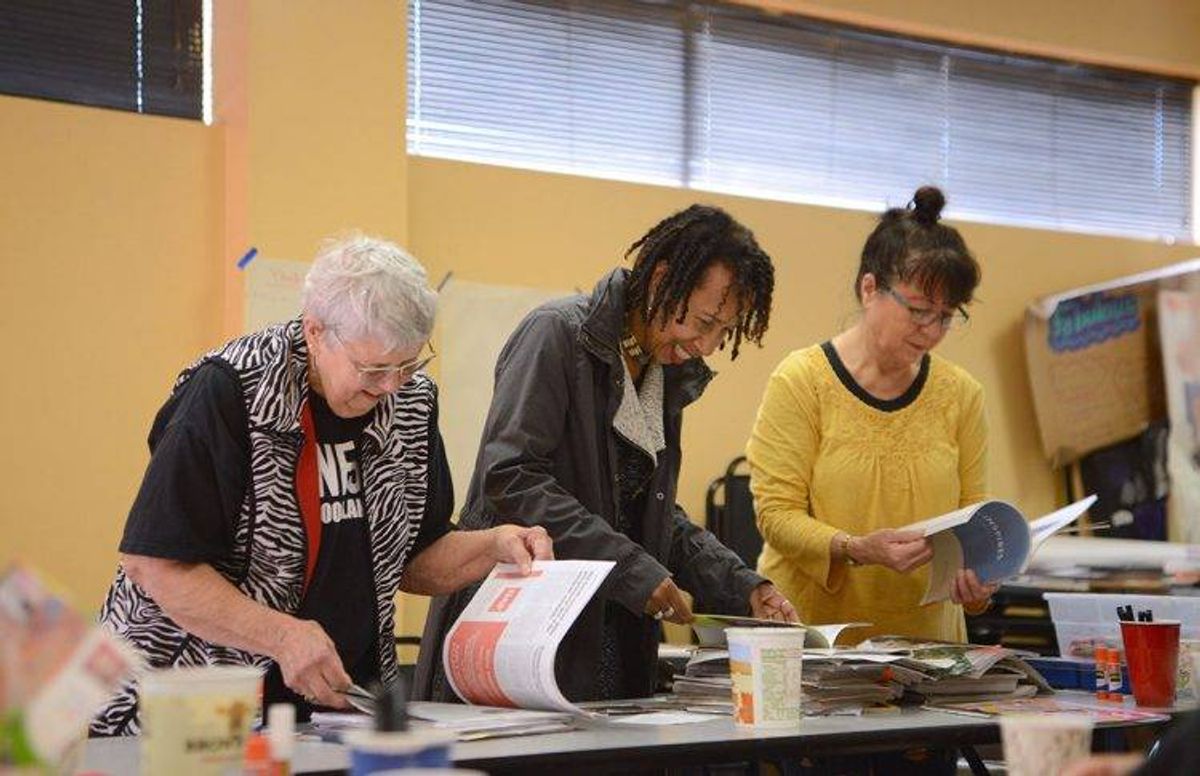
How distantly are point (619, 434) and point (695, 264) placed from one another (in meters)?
0.32

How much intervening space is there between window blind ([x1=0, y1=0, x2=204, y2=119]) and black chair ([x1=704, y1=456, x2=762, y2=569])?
2.01m

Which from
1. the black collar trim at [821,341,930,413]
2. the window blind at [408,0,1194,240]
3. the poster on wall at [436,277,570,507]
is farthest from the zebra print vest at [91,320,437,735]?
the window blind at [408,0,1194,240]

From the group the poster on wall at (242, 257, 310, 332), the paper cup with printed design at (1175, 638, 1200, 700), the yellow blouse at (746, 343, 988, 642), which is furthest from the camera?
the poster on wall at (242, 257, 310, 332)

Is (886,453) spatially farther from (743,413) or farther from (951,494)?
(743,413)

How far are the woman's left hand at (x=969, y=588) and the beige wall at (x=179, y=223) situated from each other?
6.97 ft

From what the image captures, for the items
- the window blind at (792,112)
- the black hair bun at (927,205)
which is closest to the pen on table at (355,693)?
the black hair bun at (927,205)

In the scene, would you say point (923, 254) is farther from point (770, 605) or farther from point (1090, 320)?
point (1090, 320)

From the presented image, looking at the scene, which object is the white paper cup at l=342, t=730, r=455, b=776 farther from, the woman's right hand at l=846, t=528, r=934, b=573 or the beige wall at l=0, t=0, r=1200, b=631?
the beige wall at l=0, t=0, r=1200, b=631

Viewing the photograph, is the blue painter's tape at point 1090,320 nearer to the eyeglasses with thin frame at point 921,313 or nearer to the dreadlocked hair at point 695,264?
the eyeglasses with thin frame at point 921,313

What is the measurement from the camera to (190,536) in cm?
207

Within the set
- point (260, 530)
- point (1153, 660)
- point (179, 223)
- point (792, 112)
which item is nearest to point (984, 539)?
point (1153, 660)

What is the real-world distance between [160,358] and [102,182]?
510mm

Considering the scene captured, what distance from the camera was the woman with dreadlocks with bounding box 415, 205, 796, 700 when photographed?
2.45 meters

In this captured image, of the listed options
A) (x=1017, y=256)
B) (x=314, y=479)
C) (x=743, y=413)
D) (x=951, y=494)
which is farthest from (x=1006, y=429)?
(x=314, y=479)
